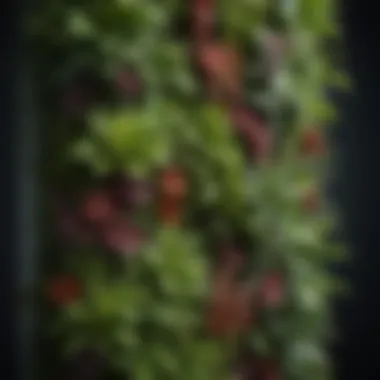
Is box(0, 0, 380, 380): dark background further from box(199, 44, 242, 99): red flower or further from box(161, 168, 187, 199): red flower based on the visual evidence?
box(161, 168, 187, 199): red flower

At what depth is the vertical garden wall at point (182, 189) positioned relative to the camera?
48.0 inches

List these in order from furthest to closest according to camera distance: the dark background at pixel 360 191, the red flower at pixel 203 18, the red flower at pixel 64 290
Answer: the dark background at pixel 360 191 < the red flower at pixel 203 18 < the red flower at pixel 64 290

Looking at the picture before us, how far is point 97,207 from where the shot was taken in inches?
48.3

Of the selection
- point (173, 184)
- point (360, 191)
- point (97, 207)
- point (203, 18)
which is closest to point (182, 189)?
point (173, 184)

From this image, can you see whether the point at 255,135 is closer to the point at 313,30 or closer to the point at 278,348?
the point at 313,30

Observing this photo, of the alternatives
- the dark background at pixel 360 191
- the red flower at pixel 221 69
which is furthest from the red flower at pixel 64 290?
the dark background at pixel 360 191

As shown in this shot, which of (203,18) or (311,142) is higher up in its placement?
(203,18)

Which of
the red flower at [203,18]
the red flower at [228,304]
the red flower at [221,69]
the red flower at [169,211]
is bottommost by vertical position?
the red flower at [228,304]

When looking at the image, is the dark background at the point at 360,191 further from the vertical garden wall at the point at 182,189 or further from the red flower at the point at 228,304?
the red flower at the point at 228,304

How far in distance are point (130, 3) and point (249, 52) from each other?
0.27 m

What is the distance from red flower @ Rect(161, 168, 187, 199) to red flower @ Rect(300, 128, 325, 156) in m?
0.28

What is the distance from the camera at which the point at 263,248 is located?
1.44 metres

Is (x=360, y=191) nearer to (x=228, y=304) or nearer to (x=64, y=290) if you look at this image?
(x=228, y=304)

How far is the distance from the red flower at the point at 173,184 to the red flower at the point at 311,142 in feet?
0.91
